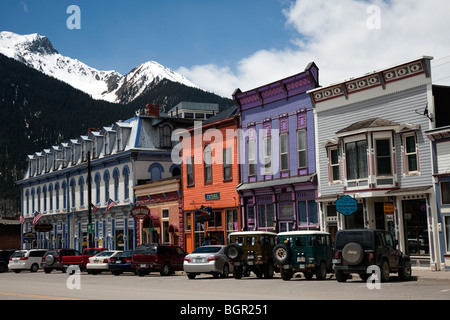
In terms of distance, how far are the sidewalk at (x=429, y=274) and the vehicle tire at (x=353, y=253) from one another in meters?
3.61

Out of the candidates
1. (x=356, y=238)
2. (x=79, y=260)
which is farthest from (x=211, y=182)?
(x=356, y=238)

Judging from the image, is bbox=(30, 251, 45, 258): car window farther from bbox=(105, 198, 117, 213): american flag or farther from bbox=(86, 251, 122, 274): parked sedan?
bbox=(105, 198, 117, 213): american flag

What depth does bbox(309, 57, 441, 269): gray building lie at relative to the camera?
3038 centimetres

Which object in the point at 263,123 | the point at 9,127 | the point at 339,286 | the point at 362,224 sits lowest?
the point at 339,286

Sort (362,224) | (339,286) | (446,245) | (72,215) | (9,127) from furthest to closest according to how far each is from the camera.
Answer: (9,127) < (72,215) < (362,224) < (446,245) < (339,286)

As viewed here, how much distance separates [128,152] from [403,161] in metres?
27.8

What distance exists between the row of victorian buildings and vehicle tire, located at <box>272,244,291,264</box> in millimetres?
5202

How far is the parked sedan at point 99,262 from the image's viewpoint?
37.2 meters

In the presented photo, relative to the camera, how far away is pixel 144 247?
3450 cm

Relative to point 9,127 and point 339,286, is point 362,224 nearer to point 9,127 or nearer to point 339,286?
point 339,286

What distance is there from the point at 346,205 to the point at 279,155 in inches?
382

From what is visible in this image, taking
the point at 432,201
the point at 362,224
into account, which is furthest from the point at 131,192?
the point at 432,201

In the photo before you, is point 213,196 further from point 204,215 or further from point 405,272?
point 405,272
